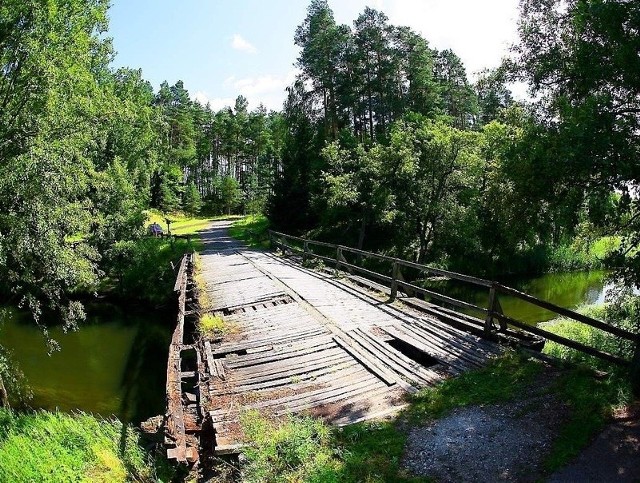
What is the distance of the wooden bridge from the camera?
700 cm

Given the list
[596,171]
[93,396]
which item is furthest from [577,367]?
[93,396]

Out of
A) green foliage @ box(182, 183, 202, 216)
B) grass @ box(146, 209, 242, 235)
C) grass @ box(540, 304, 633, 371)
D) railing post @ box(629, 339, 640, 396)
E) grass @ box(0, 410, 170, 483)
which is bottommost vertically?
grass @ box(0, 410, 170, 483)

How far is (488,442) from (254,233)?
1337 inches

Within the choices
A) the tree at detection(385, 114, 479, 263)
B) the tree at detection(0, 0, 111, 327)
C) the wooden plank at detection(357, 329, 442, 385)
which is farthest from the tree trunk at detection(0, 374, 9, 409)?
→ the tree at detection(385, 114, 479, 263)

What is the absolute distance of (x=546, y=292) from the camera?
89.1 feet

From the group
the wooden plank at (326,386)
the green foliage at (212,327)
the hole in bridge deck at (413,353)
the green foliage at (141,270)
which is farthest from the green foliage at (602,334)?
the green foliage at (141,270)

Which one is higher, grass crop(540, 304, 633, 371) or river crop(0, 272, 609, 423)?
grass crop(540, 304, 633, 371)

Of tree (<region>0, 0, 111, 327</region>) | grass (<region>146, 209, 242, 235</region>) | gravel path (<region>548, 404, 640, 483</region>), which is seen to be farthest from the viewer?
grass (<region>146, 209, 242, 235</region>)

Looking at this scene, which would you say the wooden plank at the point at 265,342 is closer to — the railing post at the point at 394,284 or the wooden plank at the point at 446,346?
the wooden plank at the point at 446,346

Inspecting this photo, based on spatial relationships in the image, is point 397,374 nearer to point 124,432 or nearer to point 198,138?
point 124,432

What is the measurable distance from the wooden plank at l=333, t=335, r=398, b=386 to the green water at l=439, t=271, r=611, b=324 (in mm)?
13261

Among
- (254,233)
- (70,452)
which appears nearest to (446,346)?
(70,452)

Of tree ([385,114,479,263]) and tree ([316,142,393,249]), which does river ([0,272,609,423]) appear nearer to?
tree ([385,114,479,263])

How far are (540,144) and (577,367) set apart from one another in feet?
11.7
